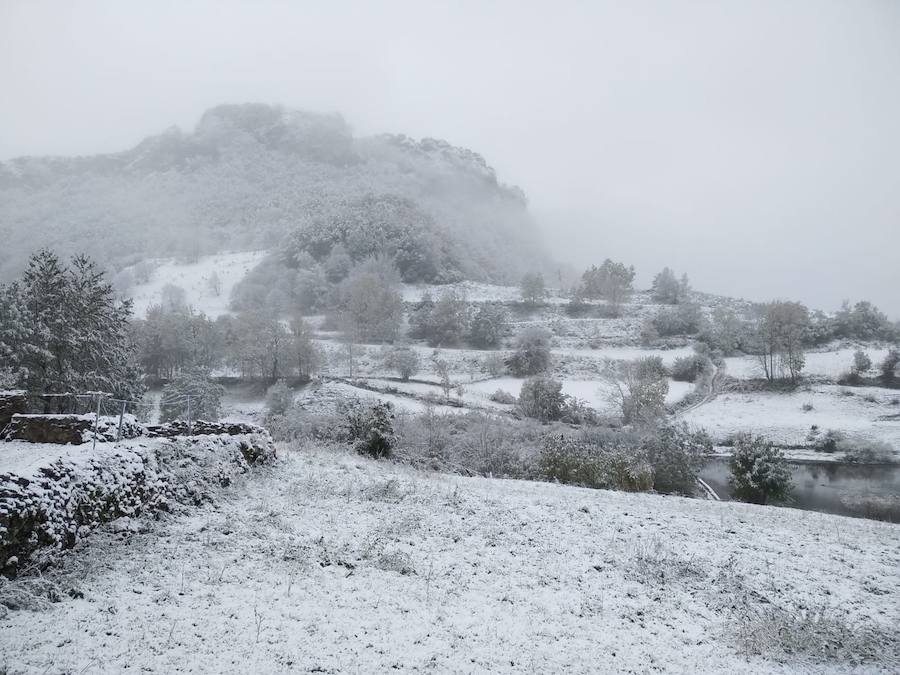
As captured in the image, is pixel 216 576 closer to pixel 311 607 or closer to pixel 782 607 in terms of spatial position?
pixel 311 607

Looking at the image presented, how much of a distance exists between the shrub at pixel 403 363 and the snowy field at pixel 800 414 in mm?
27823

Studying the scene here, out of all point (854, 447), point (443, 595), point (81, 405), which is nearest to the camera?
point (443, 595)

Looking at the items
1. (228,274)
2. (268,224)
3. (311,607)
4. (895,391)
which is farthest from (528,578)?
(268,224)

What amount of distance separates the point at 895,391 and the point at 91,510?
6167cm

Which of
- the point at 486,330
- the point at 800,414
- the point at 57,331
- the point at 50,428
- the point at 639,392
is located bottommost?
the point at 800,414

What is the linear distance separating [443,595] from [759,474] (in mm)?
21038

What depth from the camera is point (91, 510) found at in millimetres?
7738

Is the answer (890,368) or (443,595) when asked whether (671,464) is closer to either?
(443,595)

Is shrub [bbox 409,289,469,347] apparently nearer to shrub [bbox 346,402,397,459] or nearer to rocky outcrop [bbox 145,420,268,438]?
shrub [bbox 346,402,397,459]

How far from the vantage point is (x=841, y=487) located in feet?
96.6

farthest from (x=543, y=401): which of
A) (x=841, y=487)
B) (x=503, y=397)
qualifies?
(x=841, y=487)

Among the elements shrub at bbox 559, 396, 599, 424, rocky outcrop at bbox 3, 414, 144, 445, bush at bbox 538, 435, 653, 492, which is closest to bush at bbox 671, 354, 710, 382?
shrub at bbox 559, 396, 599, 424

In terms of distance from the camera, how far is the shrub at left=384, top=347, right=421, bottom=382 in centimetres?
5297

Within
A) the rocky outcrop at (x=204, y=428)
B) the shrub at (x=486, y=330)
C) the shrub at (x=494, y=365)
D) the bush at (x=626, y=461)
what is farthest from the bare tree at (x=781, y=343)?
the rocky outcrop at (x=204, y=428)
